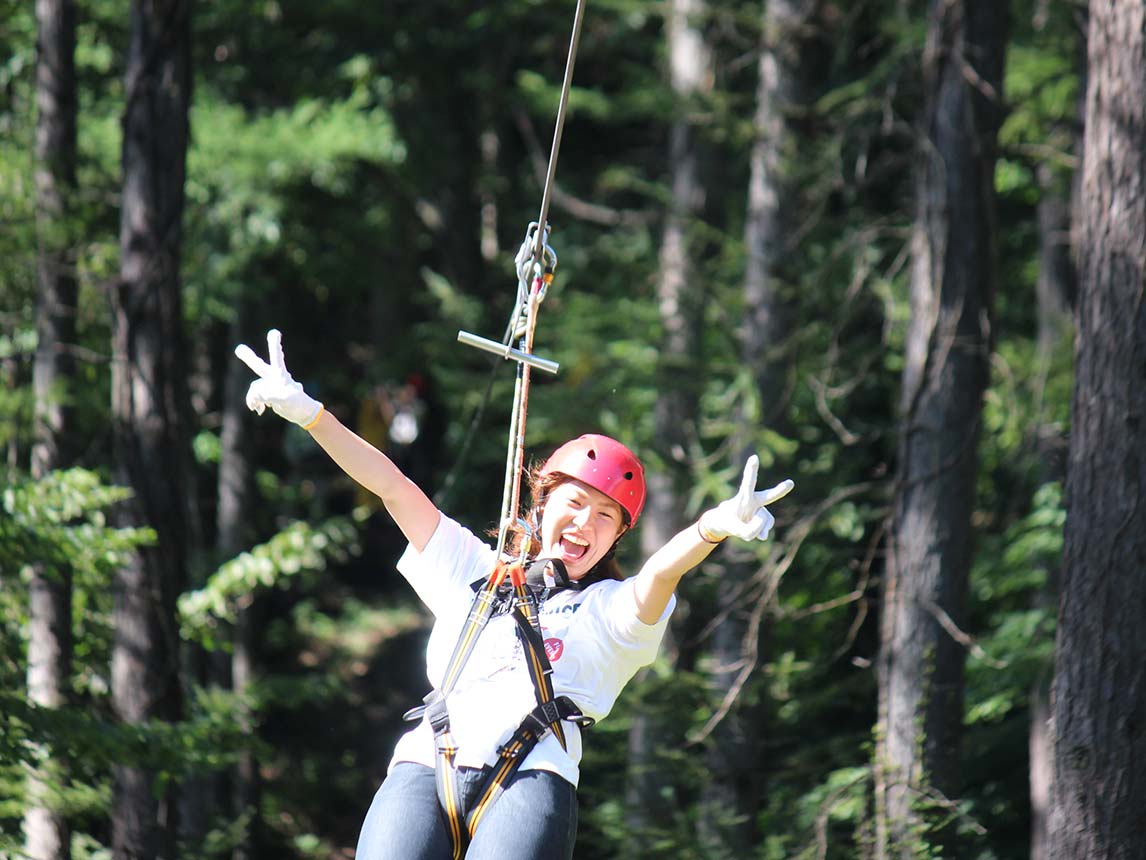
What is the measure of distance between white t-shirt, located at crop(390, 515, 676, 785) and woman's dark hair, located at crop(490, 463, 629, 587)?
0.11 meters

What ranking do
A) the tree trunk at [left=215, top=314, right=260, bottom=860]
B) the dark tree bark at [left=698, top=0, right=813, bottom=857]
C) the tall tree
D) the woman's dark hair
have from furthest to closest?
the tree trunk at [left=215, top=314, right=260, bottom=860] → the dark tree bark at [left=698, top=0, right=813, bottom=857] → the tall tree → the woman's dark hair

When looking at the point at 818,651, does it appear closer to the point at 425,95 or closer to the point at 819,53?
the point at 819,53

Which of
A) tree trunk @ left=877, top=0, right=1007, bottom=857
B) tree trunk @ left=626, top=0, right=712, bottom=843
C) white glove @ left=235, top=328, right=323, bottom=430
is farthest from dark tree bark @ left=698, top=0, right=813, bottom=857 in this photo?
white glove @ left=235, top=328, right=323, bottom=430

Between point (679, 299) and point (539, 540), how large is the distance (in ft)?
19.8

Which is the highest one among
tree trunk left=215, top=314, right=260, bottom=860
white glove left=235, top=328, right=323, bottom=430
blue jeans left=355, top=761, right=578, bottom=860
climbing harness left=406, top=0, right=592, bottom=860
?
tree trunk left=215, top=314, right=260, bottom=860

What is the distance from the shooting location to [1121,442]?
4262 millimetres

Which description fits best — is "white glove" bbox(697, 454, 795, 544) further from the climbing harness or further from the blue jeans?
the blue jeans

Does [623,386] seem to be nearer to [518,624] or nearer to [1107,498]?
[1107,498]

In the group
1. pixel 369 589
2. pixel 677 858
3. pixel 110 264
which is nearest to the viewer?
pixel 677 858

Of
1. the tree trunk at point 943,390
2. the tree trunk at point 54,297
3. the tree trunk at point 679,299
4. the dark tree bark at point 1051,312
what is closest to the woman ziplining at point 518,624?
the tree trunk at point 943,390

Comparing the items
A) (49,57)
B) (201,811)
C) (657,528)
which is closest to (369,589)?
(201,811)

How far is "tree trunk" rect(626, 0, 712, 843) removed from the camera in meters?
9.73

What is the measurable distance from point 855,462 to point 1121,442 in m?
5.94

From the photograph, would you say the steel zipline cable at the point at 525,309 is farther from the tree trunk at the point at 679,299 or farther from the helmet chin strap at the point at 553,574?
the tree trunk at the point at 679,299
